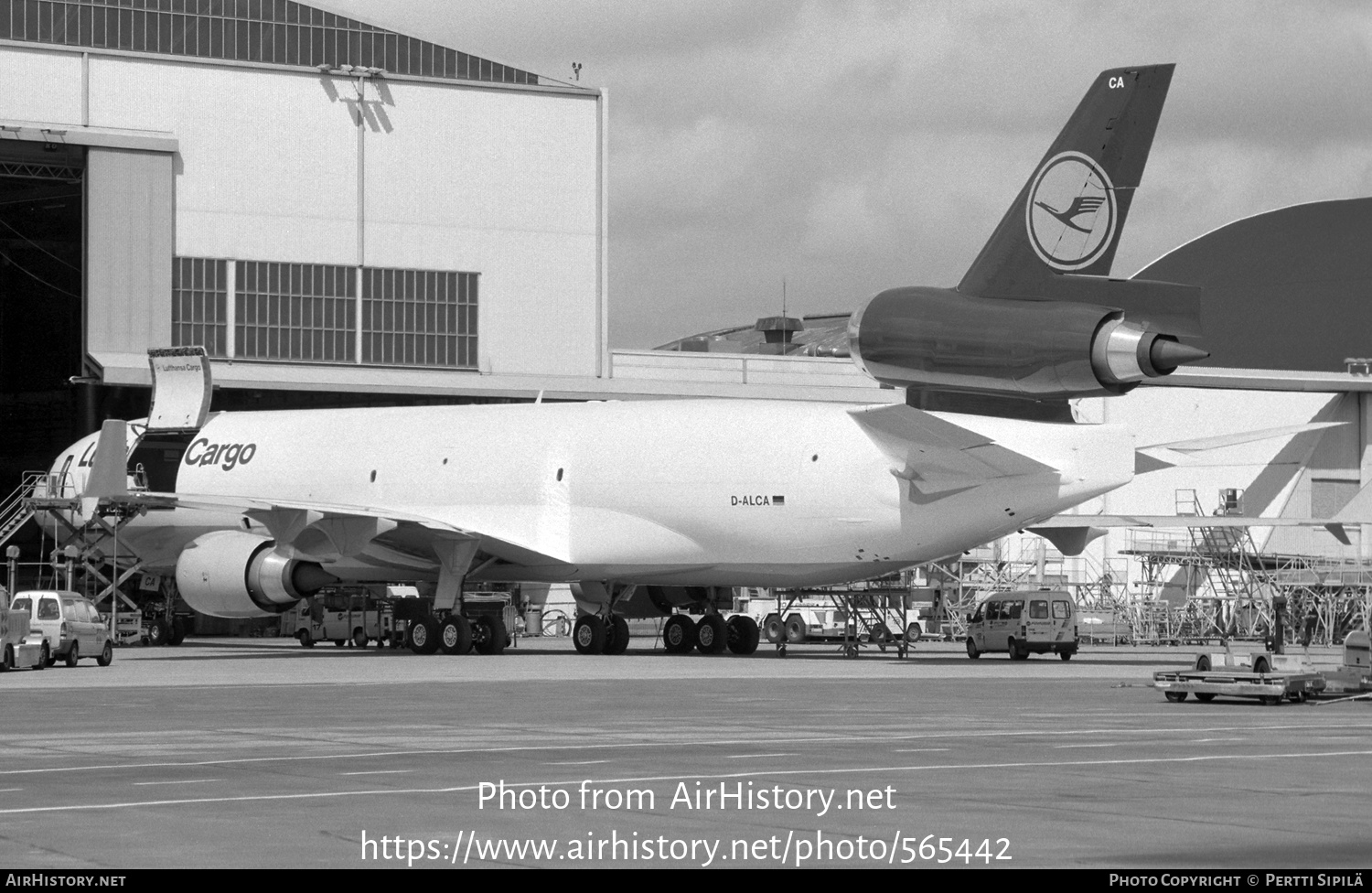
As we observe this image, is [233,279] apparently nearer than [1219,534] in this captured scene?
Yes

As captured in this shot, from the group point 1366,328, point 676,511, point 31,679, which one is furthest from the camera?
point 1366,328

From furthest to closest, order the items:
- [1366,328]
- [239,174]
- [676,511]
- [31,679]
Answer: [1366,328] < [239,174] < [676,511] < [31,679]

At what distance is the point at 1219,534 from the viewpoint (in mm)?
58562

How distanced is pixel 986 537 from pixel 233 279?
1111 inches

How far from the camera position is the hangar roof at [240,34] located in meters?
50.6

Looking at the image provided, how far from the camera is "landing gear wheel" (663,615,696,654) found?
131 ft

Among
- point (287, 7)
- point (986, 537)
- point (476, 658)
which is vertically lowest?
point (476, 658)

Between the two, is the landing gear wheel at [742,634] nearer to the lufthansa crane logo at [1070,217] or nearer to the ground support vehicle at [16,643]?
the lufthansa crane logo at [1070,217]

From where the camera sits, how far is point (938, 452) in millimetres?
32094

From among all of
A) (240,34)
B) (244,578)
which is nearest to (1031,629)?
(244,578)
